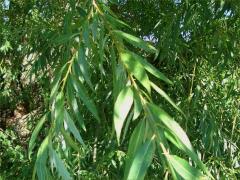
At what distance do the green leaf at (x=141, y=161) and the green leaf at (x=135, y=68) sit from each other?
15cm

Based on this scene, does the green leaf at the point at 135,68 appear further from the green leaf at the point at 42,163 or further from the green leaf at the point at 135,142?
the green leaf at the point at 42,163

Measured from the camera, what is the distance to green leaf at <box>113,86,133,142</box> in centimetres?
97

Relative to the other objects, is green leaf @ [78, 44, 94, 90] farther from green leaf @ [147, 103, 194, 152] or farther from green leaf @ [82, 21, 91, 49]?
green leaf @ [147, 103, 194, 152]

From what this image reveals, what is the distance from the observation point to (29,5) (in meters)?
2.52

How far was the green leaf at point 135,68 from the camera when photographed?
1038mm

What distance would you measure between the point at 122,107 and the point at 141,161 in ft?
0.42

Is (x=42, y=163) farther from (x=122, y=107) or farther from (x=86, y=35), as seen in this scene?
(x=86, y=35)

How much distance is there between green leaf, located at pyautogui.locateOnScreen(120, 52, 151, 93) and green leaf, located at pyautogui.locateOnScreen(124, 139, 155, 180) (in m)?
0.15

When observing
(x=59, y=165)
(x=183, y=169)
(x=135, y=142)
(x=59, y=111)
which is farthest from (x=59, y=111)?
(x=183, y=169)

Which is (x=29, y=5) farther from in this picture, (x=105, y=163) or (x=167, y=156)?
(x=167, y=156)

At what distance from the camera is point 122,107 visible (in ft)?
3.24

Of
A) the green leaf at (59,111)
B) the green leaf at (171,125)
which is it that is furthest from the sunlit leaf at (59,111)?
the green leaf at (171,125)

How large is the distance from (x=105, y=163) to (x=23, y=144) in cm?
139

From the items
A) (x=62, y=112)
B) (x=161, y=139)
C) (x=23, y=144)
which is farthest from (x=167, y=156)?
(x=23, y=144)
